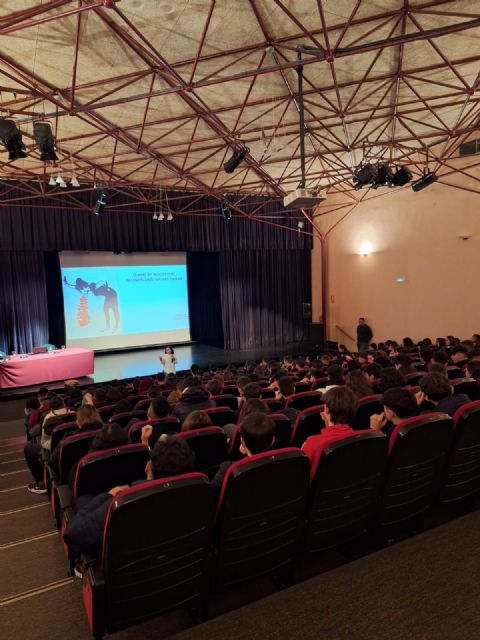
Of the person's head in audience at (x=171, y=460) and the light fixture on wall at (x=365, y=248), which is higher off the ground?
the light fixture on wall at (x=365, y=248)

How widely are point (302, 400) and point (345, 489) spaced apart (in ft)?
7.53

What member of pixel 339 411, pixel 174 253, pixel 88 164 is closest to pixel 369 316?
Answer: pixel 174 253

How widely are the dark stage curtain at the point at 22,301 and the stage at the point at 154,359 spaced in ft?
7.34

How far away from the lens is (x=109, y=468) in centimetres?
259

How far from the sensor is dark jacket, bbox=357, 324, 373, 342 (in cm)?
1423

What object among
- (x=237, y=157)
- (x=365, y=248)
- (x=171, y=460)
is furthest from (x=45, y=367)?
(x=365, y=248)

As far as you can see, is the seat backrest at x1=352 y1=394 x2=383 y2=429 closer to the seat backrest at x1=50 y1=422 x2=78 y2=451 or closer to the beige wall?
the seat backrest at x1=50 y1=422 x2=78 y2=451

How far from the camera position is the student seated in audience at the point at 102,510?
6.43 feet

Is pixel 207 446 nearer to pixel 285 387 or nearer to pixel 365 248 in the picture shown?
pixel 285 387

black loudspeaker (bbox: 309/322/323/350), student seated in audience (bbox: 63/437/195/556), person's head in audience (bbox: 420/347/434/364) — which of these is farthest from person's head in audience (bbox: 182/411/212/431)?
black loudspeaker (bbox: 309/322/323/350)

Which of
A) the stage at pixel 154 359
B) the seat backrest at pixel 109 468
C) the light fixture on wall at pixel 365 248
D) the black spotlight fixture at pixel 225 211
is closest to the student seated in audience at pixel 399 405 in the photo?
the seat backrest at pixel 109 468

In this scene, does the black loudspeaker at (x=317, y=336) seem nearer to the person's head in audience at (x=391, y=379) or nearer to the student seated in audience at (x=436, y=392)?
the person's head in audience at (x=391, y=379)

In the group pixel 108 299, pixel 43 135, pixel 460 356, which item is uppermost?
pixel 43 135

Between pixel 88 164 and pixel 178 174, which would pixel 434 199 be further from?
pixel 88 164
